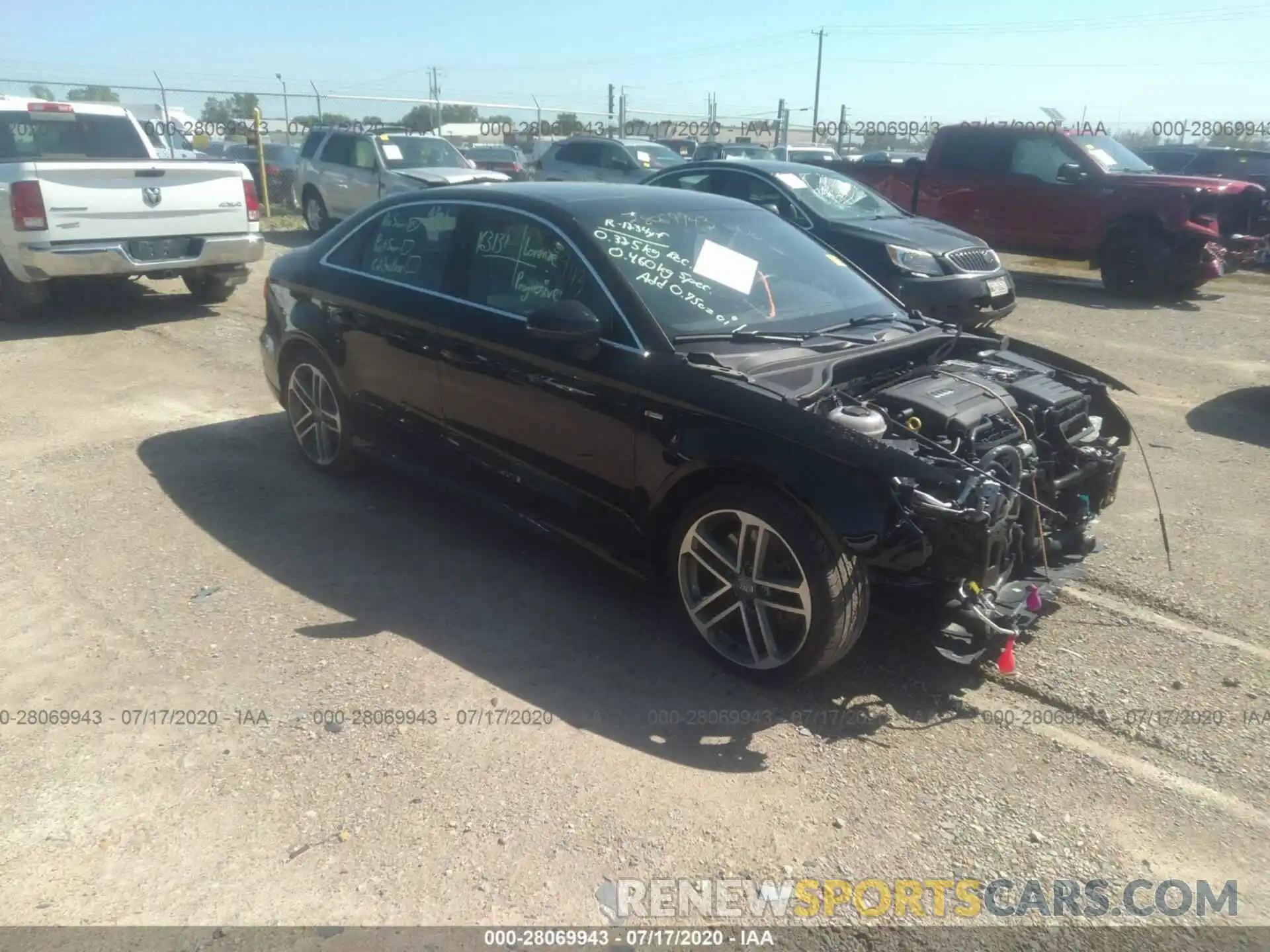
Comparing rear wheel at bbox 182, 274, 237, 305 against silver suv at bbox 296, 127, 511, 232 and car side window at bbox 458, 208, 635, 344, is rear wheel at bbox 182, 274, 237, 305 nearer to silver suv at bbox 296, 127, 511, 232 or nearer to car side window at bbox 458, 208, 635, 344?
silver suv at bbox 296, 127, 511, 232

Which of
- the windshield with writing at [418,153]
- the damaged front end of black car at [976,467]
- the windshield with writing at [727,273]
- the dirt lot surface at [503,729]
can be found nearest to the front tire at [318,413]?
the dirt lot surface at [503,729]

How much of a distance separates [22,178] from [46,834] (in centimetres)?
733

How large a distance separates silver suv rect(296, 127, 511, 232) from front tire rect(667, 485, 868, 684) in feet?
39.5

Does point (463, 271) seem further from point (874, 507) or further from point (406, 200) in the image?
point (874, 507)

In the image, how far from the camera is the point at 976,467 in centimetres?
347

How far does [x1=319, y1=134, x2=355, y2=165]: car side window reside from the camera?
16141mm

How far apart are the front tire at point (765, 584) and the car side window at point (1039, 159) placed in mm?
11522

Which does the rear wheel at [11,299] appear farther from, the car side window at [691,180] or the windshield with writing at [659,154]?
the windshield with writing at [659,154]

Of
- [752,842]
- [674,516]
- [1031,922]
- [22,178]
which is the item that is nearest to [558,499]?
[674,516]

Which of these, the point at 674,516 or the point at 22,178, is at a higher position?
the point at 22,178

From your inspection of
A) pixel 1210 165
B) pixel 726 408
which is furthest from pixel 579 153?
pixel 726 408

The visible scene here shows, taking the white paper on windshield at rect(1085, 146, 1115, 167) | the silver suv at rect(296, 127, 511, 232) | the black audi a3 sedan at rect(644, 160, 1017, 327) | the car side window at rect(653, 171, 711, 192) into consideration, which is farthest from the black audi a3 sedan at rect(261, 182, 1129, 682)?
the silver suv at rect(296, 127, 511, 232)

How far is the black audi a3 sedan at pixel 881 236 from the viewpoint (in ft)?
29.9

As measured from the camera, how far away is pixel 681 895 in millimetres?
2824
